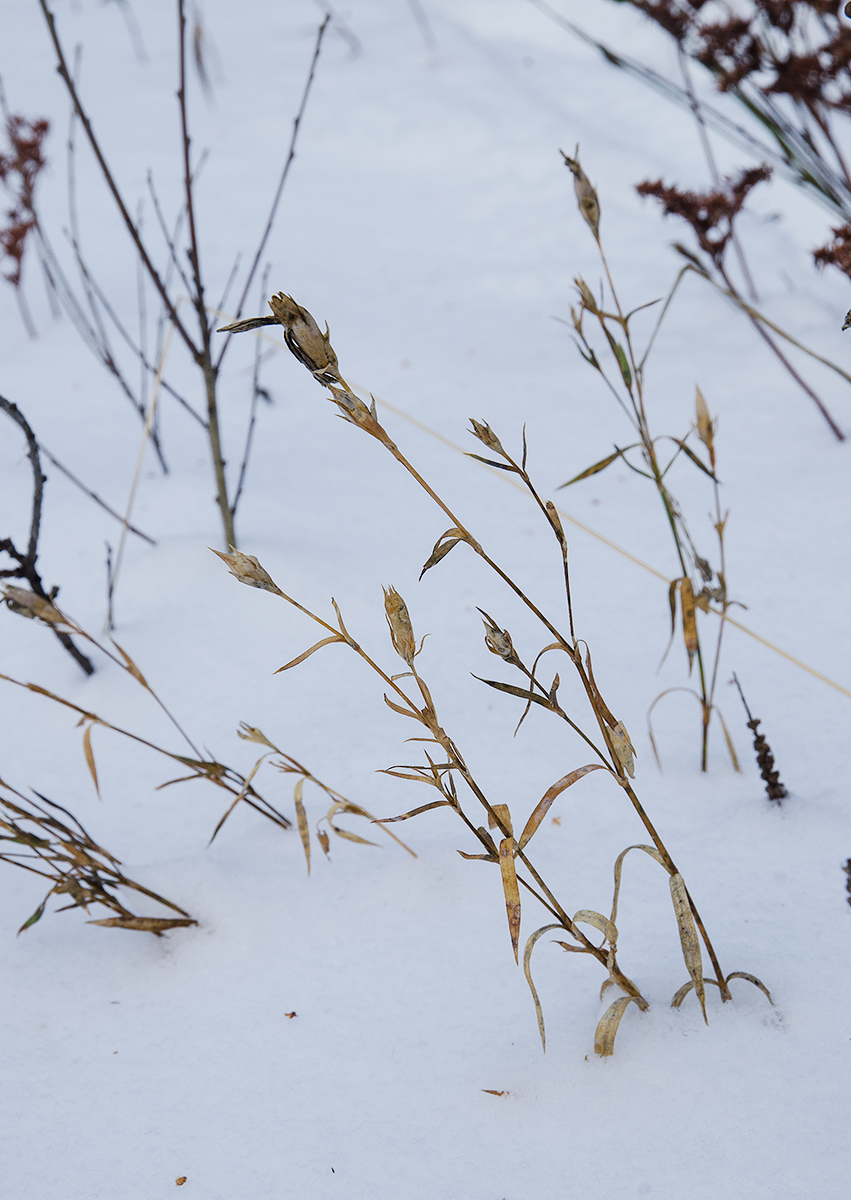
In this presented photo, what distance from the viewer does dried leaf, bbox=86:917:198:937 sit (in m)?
Answer: 0.90

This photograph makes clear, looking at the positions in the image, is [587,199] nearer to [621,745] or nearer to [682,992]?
[621,745]

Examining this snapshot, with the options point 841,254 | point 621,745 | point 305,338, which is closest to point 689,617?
point 621,745

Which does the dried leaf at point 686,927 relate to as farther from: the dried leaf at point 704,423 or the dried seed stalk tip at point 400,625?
the dried leaf at point 704,423

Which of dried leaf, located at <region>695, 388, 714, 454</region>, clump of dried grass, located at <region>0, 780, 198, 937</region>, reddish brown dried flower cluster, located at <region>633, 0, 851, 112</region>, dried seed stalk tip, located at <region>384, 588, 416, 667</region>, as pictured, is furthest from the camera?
reddish brown dried flower cluster, located at <region>633, 0, 851, 112</region>

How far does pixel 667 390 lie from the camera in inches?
77.7

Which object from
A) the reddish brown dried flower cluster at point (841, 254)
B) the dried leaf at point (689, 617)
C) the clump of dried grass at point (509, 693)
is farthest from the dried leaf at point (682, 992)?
the reddish brown dried flower cluster at point (841, 254)

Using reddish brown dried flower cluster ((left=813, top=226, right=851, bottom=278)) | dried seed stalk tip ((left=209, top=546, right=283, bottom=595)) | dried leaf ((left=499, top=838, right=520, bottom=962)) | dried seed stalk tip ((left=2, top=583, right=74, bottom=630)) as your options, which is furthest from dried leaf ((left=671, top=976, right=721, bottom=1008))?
reddish brown dried flower cluster ((left=813, top=226, right=851, bottom=278))

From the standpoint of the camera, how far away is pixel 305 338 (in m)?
0.51

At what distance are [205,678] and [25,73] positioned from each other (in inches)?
135

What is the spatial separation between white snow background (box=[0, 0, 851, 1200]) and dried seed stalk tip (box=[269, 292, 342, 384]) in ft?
2.11

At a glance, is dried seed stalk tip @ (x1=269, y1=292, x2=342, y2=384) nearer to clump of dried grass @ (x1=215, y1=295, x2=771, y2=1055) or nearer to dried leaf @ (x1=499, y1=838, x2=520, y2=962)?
clump of dried grass @ (x1=215, y1=295, x2=771, y2=1055)

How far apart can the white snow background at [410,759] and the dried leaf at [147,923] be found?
32 mm

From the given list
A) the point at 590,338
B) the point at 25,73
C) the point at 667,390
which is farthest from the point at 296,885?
the point at 25,73

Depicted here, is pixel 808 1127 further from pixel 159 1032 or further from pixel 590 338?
pixel 590 338
